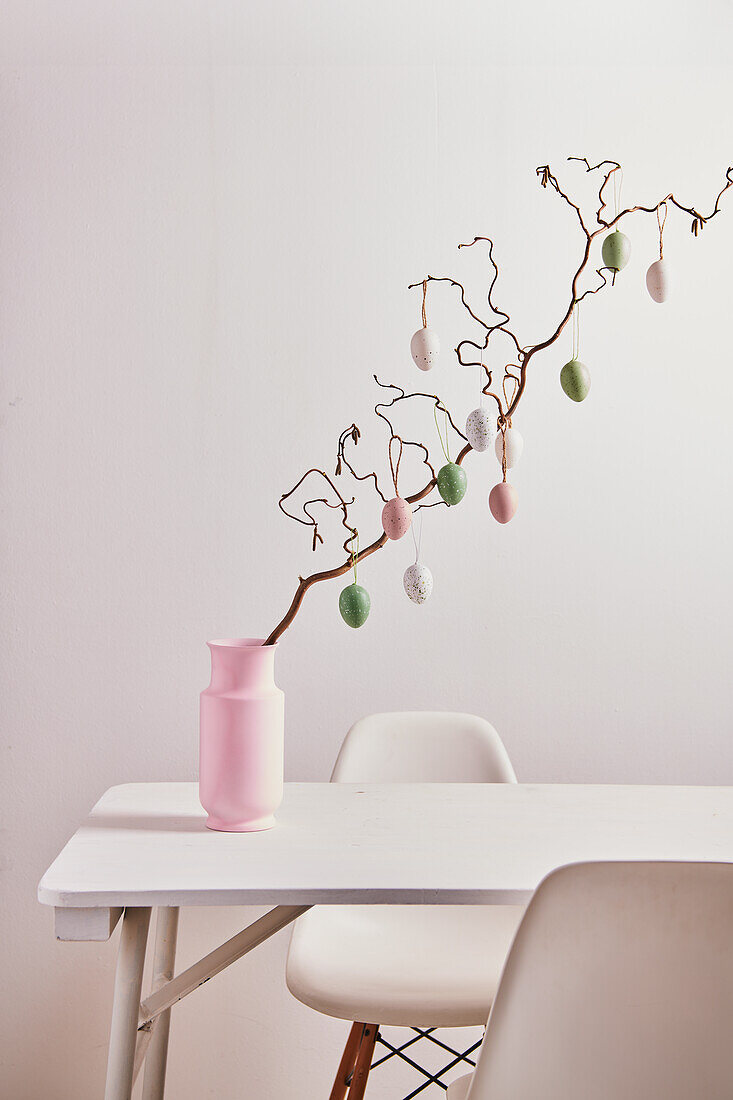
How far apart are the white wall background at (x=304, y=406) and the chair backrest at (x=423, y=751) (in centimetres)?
24

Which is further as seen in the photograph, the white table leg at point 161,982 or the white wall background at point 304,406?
the white wall background at point 304,406

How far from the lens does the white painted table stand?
3.44 ft

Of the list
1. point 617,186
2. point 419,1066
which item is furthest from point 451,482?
point 419,1066

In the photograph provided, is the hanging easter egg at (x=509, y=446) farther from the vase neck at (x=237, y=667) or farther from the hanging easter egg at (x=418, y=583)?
the vase neck at (x=237, y=667)

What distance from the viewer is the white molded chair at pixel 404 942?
53.2 inches

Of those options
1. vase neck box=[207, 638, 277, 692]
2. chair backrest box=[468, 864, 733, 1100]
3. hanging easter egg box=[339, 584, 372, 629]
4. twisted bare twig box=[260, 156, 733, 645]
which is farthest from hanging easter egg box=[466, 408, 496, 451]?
chair backrest box=[468, 864, 733, 1100]

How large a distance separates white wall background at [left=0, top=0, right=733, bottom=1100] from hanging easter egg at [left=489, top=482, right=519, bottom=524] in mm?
564

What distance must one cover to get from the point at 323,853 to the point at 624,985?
450 millimetres

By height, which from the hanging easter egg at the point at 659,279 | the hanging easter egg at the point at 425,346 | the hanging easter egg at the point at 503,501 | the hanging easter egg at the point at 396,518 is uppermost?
the hanging easter egg at the point at 659,279

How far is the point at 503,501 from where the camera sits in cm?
147

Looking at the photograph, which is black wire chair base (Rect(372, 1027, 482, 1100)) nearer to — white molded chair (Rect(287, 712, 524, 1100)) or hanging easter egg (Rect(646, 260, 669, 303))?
white molded chair (Rect(287, 712, 524, 1100))

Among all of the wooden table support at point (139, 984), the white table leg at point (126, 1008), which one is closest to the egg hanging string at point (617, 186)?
the wooden table support at point (139, 984)

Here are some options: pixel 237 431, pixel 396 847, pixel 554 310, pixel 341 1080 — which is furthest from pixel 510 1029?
pixel 554 310

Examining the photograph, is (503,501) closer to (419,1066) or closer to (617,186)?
(617,186)
